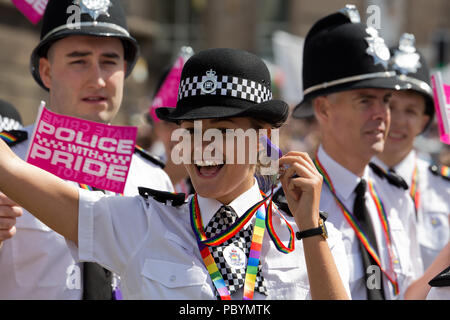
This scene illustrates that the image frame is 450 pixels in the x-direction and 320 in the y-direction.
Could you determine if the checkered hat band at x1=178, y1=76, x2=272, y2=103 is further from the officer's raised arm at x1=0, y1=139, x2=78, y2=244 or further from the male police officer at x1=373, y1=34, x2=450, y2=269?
the male police officer at x1=373, y1=34, x2=450, y2=269

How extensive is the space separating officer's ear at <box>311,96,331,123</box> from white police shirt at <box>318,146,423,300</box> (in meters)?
0.20

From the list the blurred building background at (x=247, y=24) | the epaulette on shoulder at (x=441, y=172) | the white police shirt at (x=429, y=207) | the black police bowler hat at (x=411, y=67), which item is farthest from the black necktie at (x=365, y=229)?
the blurred building background at (x=247, y=24)

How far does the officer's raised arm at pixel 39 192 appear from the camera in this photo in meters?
2.77

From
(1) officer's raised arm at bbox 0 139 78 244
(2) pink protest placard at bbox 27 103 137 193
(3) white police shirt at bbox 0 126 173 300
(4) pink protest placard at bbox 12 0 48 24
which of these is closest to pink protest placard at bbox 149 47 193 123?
(4) pink protest placard at bbox 12 0 48 24

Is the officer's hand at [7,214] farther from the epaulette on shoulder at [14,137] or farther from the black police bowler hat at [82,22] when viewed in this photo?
the black police bowler hat at [82,22]

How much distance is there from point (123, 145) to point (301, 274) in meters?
0.98

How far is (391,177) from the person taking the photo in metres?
5.00

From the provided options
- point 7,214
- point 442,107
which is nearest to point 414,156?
point 442,107

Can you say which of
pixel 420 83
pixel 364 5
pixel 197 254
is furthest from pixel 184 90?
pixel 364 5

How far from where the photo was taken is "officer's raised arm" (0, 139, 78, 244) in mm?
2768

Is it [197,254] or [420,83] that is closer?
[197,254]
